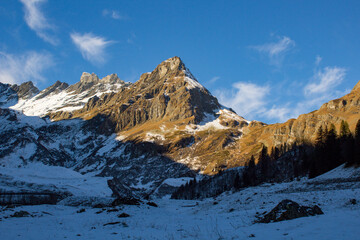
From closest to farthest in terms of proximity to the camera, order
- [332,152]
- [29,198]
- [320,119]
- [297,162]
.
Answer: [29,198], [332,152], [297,162], [320,119]

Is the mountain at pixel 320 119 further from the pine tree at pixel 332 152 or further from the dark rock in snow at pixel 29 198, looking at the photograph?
the dark rock in snow at pixel 29 198

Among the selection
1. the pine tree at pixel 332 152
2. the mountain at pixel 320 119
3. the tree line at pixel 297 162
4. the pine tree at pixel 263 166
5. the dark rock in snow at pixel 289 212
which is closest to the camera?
the dark rock in snow at pixel 289 212

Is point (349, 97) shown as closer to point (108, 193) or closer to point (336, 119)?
point (336, 119)

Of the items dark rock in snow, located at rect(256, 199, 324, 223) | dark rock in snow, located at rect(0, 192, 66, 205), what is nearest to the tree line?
dark rock in snow, located at rect(256, 199, 324, 223)

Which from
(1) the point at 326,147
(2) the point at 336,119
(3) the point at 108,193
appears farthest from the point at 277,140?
(3) the point at 108,193

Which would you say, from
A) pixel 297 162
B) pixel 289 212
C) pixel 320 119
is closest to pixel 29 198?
pixel 289 212

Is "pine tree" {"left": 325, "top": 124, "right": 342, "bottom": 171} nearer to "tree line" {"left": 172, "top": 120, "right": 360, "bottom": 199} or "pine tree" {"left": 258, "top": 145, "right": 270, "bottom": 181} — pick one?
"tree line" {"left": 172, "top": 120, "right": 360, "bottom": 199}

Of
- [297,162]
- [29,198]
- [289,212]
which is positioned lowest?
[289,212]

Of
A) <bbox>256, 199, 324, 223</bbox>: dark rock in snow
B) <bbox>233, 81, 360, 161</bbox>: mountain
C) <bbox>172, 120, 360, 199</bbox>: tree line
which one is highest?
<bbox>233, 81, 360, 161</bbox>: mountain

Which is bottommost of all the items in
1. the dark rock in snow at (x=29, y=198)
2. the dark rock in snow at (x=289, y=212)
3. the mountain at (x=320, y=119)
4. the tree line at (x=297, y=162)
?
the dark rock in snow at (x=289, y=212)

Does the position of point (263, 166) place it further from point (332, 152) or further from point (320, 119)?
point (320, 119)

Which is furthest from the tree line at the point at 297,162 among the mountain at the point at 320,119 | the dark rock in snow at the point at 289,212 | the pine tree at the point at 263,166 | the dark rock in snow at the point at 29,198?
the dark rock in snow at the point at 29,198

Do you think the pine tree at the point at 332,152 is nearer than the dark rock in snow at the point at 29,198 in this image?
No

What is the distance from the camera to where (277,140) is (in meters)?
170
